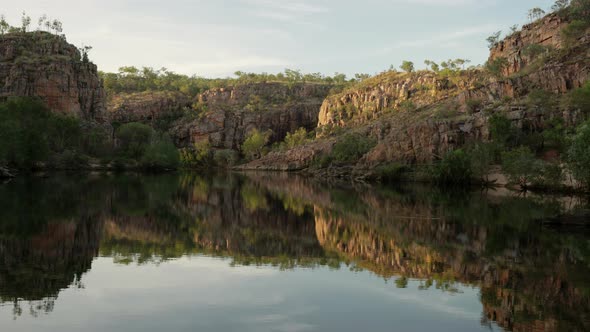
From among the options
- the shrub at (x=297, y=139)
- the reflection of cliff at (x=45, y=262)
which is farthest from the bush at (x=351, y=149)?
the reflection of cliff at (x=45, y=262)

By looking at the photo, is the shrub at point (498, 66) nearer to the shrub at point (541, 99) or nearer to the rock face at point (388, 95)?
the rock face at point (388, 95)

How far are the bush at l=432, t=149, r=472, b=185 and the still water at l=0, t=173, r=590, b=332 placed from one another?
1632 inches

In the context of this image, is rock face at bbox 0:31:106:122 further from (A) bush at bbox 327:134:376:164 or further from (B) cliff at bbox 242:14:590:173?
(A) bush at bbox 327:134:376:164

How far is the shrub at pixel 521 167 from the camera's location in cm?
6200

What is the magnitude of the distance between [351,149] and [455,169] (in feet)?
132

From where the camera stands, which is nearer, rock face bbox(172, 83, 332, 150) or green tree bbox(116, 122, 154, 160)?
green tree bbox(116, 122, 154, 160)

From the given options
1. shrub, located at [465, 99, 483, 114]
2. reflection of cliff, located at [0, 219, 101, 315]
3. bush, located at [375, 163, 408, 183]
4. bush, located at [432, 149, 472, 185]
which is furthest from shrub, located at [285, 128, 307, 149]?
reflection of cliff, located at [0, 219, 101, 315]

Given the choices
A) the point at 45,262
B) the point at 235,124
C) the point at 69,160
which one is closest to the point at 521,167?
the point at 45,262

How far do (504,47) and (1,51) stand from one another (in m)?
125

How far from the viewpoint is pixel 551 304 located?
14.8 meters

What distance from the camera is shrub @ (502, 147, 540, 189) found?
62.0 metres

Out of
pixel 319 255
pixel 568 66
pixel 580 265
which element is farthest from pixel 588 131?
pixel 568 66

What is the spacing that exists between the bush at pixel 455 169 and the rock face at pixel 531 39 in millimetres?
44935

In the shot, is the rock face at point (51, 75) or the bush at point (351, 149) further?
the rock face at point (51, 75)
